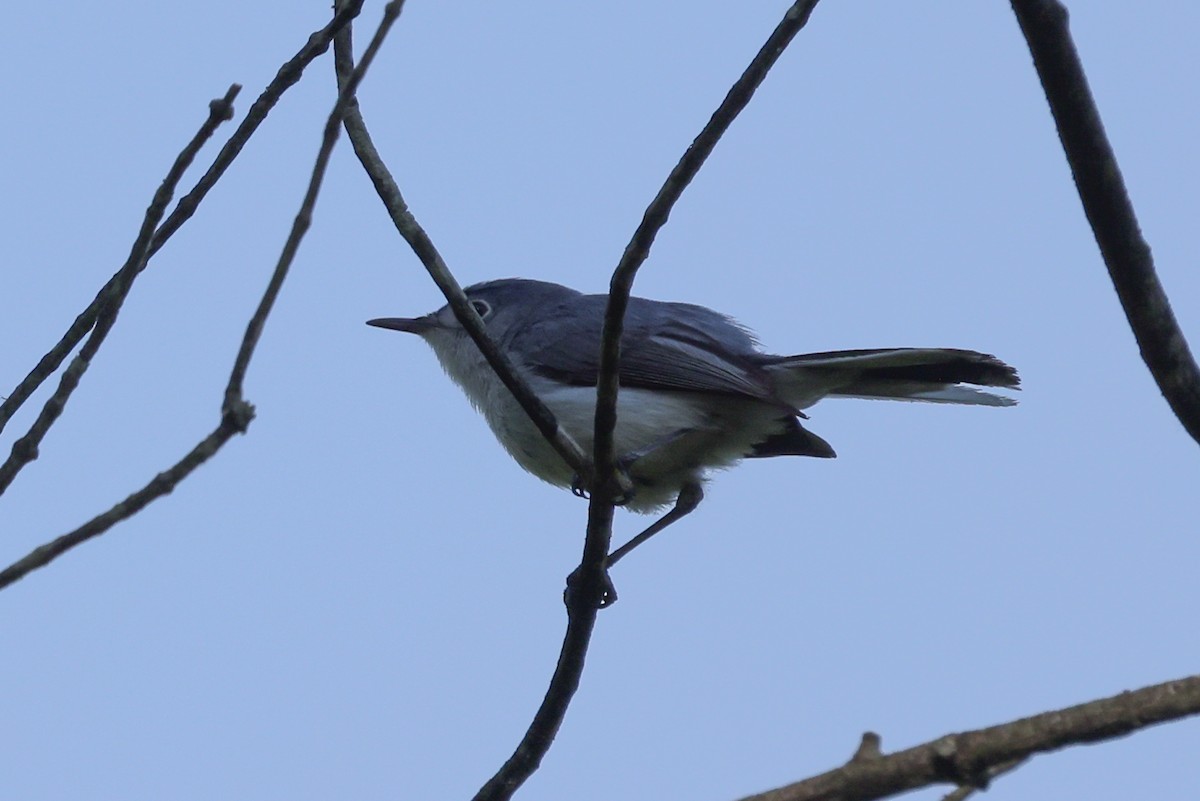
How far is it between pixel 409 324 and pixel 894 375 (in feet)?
8.96

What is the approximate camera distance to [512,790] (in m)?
4.39

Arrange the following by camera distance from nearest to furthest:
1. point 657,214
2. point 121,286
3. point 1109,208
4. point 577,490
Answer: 1. point 121,286
2. point 1109,208
3. point 657,214
4. point 577,490

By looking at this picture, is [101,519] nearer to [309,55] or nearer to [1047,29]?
[309,55]

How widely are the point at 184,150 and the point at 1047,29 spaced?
179cm

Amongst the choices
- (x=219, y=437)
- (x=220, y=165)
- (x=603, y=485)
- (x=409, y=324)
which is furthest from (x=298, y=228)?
(x=409, y=324)

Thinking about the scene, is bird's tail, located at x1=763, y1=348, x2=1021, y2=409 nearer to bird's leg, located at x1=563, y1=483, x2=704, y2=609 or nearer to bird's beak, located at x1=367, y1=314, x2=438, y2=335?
bird's leg, located at x1=563, y1=483, x2=704, y2=609

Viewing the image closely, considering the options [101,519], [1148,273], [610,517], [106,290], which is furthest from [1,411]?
[1148,273]

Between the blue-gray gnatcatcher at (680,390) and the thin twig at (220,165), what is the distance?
2646 mm

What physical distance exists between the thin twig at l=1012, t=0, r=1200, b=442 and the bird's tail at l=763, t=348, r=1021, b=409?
78.4 inches

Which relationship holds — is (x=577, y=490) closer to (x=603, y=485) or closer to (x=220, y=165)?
(x=603, y=485)

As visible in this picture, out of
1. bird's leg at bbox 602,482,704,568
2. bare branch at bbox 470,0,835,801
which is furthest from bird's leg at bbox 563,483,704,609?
bare branch at bbox 470,0,835,801

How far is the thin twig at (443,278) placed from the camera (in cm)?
398

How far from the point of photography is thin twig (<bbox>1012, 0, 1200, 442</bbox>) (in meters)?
2.94

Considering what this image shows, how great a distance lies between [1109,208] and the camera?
303 centimetres
